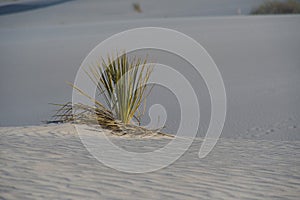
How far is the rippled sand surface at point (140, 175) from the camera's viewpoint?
4.98 meters

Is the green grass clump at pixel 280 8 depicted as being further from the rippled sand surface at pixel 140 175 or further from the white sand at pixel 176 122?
the rippled sand surface at pixel 140 175

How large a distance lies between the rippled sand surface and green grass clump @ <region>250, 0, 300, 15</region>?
89.8 feet

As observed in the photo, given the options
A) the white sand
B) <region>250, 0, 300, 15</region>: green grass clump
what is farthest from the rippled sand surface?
<region>250, 0, 300, 15</region>: green grass clump

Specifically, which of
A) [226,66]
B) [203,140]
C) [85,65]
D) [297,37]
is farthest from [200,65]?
[203,140]

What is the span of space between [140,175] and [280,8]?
97.9 feet

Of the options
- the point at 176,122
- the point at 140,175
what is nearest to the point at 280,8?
the point at 176,122

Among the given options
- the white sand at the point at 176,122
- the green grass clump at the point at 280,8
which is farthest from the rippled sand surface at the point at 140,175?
the green grass clump at the point at 280,8

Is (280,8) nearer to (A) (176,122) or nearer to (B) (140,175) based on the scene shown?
(A) (176,122)

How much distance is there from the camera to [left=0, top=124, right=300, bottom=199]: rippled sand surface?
4977 mm

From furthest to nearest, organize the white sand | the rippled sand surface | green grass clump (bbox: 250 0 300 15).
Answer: green grass clump (bbox: 250 0 300 15), the white sand, the rippled sand surface

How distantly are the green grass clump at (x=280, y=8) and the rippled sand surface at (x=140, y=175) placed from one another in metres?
27.4

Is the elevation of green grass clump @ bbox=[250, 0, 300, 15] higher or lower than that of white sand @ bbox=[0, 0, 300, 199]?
higher

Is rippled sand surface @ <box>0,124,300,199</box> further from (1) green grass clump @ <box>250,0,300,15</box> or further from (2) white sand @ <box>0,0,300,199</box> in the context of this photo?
(1) green grass clump @ <box>250,0,300,15</box>

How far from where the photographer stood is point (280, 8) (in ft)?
109
